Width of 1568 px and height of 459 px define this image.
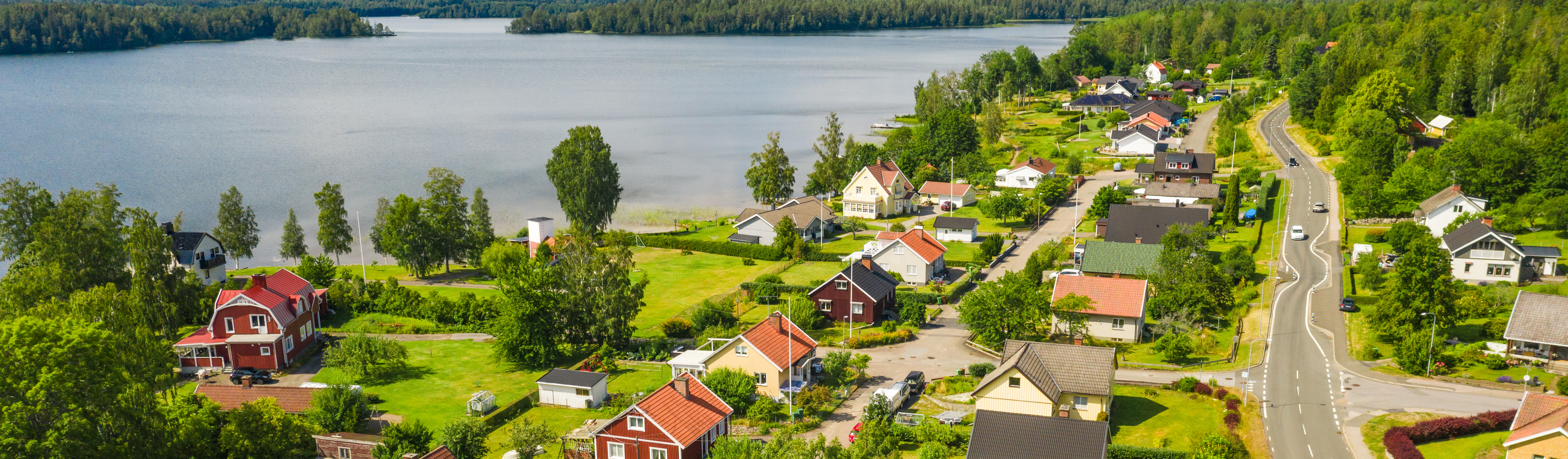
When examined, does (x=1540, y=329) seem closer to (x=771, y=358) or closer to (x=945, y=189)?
(x=771, y=358)

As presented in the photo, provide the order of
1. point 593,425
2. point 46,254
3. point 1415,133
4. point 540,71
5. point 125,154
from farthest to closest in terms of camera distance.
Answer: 1. point 540,71
2. point 125,154
3. point 1415,133
4. point 46,254
5. point 593,425

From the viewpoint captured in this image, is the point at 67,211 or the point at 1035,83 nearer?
the point at 67,211

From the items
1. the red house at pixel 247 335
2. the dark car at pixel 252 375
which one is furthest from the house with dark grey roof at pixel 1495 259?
the dark car at pixel 252 375

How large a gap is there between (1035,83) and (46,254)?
12593 cm

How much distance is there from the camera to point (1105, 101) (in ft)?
424

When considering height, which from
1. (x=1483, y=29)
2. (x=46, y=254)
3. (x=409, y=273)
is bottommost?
(x=409, y=273)

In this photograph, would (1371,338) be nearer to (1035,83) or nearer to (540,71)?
(1035,83)

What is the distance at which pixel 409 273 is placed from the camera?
63.1 meters

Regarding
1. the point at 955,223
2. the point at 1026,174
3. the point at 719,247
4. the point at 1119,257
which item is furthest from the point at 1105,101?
the point at 719,247

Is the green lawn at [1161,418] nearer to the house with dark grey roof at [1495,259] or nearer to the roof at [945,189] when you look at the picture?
the house with dark grey roof at [1495,259]

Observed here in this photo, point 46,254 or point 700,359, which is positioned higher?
point 46,254

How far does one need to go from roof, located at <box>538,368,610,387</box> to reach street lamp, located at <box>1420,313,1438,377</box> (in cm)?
3238

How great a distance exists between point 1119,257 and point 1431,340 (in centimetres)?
1773

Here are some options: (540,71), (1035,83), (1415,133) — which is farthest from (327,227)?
(540,71)
